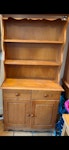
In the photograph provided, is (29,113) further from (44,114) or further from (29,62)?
(29,62)

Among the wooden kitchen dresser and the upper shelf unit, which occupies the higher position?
the upper shelf unit

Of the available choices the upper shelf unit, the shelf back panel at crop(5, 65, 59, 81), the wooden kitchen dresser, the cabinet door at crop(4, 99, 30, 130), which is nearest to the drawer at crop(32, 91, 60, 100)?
the wooden kitchen dresser

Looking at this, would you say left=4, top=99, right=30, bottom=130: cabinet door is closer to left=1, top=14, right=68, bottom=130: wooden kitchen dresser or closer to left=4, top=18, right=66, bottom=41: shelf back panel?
left=1, top=14, right=68, bottom=130: wooden kitchen dresser

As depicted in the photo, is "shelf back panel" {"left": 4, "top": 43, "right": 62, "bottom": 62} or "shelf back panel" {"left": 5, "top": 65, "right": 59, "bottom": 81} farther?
"shelf back panel" {"left": 5, "top": 65, "right": 59, "bottom": 81}

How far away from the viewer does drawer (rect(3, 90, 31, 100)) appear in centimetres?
180

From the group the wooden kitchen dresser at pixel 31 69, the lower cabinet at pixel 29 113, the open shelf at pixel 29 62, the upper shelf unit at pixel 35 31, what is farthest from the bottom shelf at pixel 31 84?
the upper shelf unit at pixel 35 31

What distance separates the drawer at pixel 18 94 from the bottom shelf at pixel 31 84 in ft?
0.19

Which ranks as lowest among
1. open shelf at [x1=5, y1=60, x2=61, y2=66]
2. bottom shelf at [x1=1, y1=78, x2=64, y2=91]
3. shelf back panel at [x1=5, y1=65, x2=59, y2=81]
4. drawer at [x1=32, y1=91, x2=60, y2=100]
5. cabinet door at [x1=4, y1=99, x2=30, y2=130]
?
cabinet door at [x1=4, y1=99, x2=30, y2=130]

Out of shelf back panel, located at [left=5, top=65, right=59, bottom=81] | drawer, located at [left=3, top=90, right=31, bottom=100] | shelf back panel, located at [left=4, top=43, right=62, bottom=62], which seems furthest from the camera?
shelf back panel, located at [left=5, top=65, right=59, bottom=81]

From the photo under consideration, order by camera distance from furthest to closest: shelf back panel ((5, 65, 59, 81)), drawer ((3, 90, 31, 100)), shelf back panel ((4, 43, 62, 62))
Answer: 1. shelf back panel ((5, 65, 59, 81))
2. shelf back panel ((4, 43, 62, 62))
3. drawer ((3, 90, 31, 100))

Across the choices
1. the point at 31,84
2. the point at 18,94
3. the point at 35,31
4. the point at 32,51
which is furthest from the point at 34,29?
the point at 18,94

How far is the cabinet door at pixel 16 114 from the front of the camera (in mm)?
1868
